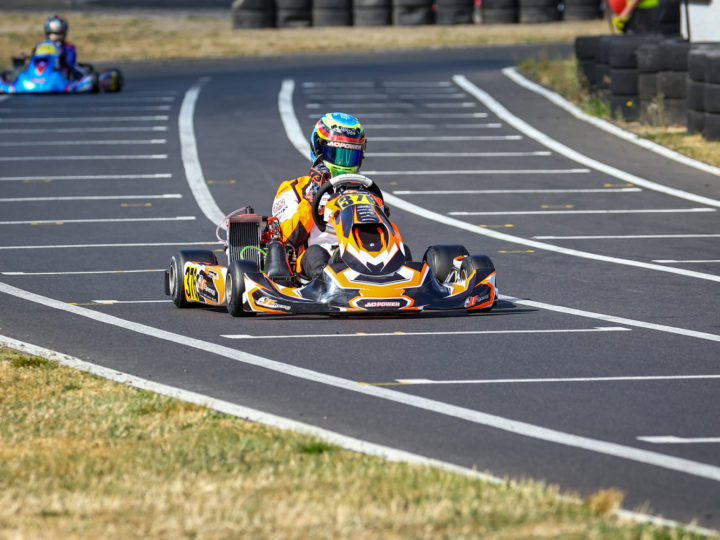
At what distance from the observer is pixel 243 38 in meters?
39.7

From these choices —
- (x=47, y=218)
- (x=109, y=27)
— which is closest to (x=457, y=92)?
(x=47, y=218)

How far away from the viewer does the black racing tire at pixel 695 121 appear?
19.5 m

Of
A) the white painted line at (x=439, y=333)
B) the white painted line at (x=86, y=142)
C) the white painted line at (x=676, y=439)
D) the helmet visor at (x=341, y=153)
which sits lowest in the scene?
the white painted line at (x=86, y=142)

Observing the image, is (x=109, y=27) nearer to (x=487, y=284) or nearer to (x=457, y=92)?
(x=457, y=92)

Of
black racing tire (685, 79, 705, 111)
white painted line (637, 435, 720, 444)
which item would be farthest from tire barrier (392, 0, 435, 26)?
white painted line (637, 435, 720, 444)

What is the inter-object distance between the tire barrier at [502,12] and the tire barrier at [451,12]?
79 centimetres

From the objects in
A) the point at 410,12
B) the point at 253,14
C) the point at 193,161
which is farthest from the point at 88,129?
the point at 410,12

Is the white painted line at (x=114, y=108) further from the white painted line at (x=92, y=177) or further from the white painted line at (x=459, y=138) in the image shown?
the white painted line at (x=92, y=177)

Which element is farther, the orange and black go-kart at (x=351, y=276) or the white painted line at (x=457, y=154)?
the white painted line at (x=457, y=154)

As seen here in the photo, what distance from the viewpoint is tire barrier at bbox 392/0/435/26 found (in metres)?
42.2

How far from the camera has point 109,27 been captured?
4350cm

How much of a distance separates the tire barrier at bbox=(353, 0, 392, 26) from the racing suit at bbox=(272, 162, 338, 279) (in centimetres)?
3216

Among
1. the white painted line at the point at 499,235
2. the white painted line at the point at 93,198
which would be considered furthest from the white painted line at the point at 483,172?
the white painted line at the point at 93,198

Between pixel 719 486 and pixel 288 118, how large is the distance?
60.1 feet
